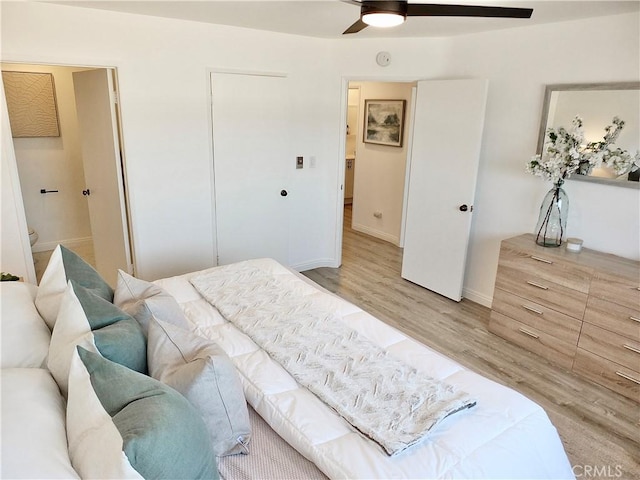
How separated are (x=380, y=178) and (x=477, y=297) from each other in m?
2.44

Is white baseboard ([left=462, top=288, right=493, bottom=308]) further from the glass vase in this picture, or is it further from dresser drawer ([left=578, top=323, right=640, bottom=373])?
dresser drawer ([left=578, top=323, right=640, bottom=373])

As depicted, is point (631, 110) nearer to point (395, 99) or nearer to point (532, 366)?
point (532, 366)

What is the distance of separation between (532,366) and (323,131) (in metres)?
2.81

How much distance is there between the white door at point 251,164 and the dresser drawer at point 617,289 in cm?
270

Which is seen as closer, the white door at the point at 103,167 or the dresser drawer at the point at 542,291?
the dresser drawer at the point at 542,291

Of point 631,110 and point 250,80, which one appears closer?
point 631,110

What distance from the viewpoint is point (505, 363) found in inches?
118

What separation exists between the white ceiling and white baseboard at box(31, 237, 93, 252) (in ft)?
10.1

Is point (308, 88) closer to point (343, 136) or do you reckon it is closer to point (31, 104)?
point (343, 136)

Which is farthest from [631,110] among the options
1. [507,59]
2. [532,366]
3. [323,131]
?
[323,131]

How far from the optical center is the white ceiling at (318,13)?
265 centimetres

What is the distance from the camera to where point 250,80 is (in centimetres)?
377

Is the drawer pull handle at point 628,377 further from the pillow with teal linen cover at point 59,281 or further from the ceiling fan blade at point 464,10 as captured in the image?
the pillow with teal linen cover at point 59,281

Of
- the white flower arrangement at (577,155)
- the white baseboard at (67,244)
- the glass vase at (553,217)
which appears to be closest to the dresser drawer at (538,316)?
Answer: the glass vase at (553,217)
